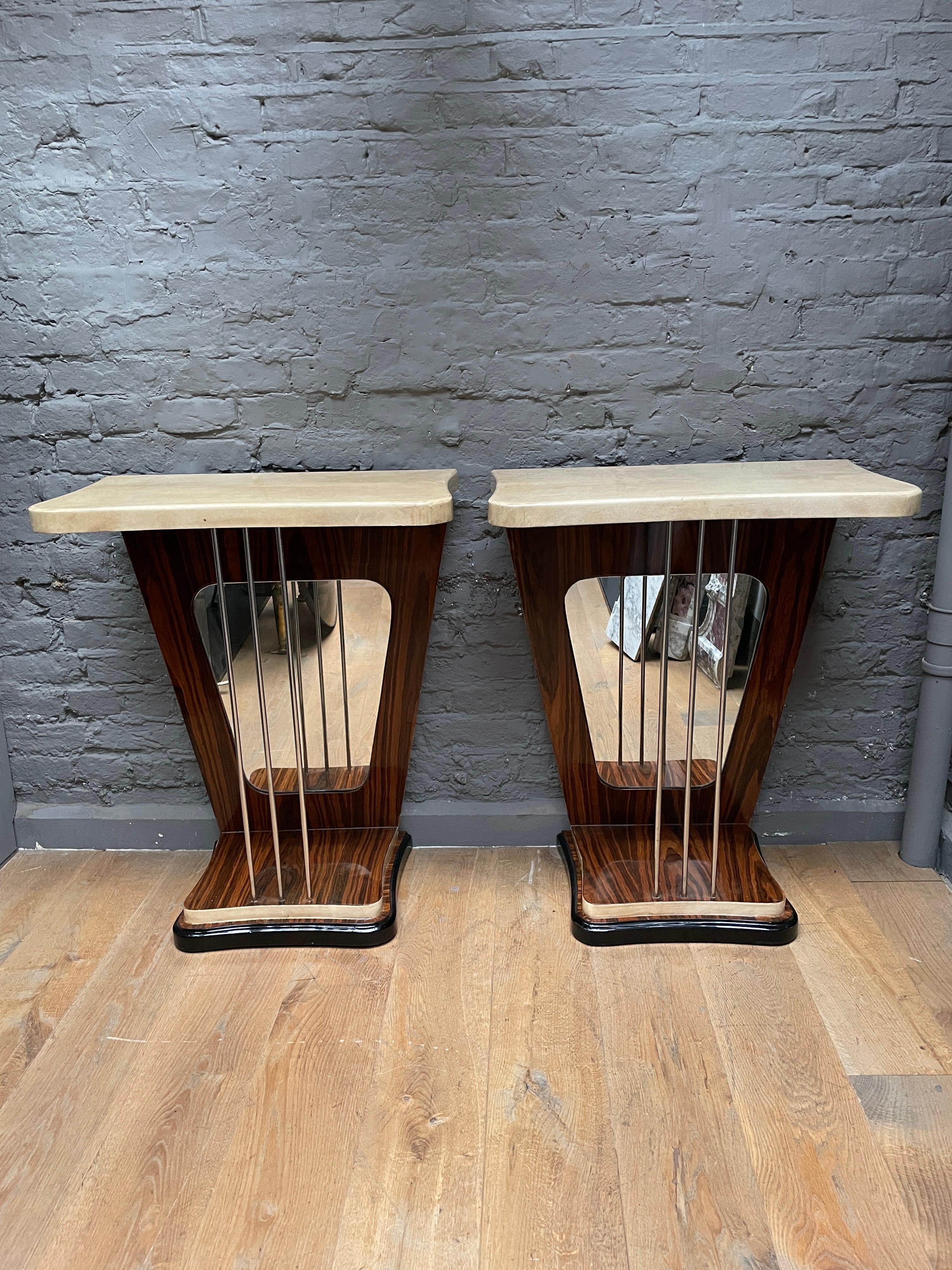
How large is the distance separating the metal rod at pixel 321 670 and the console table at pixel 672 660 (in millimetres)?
396

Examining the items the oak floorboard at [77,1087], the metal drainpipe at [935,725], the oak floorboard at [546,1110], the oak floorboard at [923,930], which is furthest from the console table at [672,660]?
the oak floorboard at [77,1087]

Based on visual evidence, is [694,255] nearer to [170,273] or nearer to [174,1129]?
[170,273]

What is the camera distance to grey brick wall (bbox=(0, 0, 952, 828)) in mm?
1694

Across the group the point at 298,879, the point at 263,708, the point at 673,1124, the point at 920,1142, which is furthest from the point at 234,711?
the point at 920,1142

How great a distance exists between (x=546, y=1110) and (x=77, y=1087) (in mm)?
728

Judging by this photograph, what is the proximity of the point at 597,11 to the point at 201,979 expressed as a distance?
6.22 ft

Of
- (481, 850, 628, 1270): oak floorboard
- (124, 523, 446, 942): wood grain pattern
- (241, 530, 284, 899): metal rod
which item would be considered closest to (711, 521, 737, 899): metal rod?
(481, 850, 628, 1270): oak floorboard

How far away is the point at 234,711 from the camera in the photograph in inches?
72.0

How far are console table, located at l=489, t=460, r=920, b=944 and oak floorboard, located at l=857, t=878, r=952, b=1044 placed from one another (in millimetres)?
207

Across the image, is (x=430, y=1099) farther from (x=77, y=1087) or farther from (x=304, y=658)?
(x=304, y=658)

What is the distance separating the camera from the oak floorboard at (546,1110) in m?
1.17

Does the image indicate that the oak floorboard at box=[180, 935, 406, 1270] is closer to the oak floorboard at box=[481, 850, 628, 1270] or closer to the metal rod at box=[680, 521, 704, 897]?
the oak floorboard at box=[481, 850, 628, 1270]

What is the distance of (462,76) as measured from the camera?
5.59 feet

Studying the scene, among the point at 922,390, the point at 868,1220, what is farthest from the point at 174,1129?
the point at 922,390
